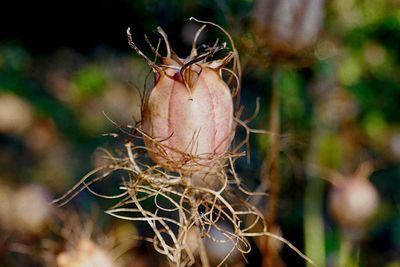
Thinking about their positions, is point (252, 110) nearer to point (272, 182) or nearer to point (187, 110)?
point (272, 182)

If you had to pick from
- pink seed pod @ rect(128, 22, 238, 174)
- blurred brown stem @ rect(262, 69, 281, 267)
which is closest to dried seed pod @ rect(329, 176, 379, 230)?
blurred brown stem @ rect(262, 69, 281, 267)

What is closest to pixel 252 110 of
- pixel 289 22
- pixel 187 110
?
pixel 289 22

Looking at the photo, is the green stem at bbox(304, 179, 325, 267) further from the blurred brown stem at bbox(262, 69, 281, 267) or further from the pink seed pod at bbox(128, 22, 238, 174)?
the pink seed pod at bbox(128, 22, 238, 174)

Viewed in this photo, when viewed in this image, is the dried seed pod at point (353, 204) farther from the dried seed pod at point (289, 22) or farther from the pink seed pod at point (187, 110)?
the pink seed pod at point (187, 110)

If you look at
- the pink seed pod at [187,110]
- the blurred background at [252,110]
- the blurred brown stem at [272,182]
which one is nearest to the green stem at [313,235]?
the blurred background at [252,110]

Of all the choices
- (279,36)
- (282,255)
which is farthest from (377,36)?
(279,36)

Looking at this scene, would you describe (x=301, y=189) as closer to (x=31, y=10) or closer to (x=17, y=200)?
(x=17, y=200)
